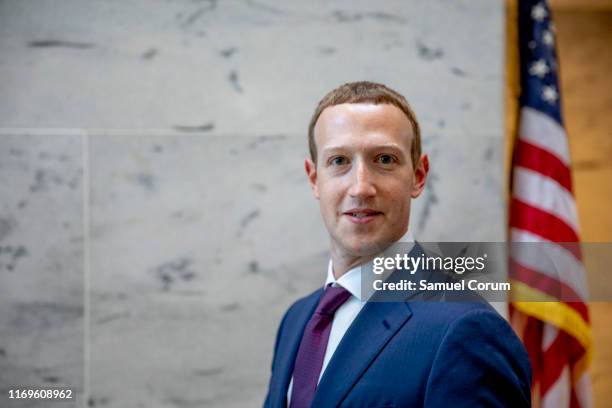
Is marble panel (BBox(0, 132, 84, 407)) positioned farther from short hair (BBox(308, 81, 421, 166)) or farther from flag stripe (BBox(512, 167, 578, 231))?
flag stripe (BBox(512, 167, 578, 231))

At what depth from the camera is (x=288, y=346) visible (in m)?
0.92

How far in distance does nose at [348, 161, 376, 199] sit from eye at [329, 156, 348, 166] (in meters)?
0.02

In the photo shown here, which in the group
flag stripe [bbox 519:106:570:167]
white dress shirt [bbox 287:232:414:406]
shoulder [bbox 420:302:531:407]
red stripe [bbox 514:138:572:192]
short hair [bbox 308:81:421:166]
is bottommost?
shoulder [bbox 420:302:531:407]

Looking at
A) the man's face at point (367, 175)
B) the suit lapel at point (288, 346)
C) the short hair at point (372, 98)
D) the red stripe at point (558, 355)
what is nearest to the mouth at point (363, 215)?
the man's face at point (367, 175)

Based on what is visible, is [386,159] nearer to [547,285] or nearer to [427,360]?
[427,360]

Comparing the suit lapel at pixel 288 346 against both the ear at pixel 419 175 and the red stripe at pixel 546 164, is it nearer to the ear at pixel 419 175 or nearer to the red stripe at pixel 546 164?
the ear at pixel 419 175

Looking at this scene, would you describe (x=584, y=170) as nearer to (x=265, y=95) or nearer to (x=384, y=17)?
(x=384, y=17)

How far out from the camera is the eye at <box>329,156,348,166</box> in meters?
0.82

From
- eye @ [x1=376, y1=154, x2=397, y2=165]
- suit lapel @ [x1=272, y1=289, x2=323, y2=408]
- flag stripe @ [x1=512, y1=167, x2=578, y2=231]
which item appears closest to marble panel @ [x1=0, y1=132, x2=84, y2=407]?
suit lapel @ [x1=272, y1=289, x2=323, y2=408]

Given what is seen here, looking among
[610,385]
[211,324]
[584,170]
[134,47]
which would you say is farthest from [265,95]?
[610,385]

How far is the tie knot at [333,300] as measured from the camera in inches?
33.1

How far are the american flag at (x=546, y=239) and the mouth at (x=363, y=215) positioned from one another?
0.74 metres

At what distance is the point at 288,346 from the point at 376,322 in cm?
20

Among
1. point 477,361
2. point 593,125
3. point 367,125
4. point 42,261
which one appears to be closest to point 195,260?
point 42,261
